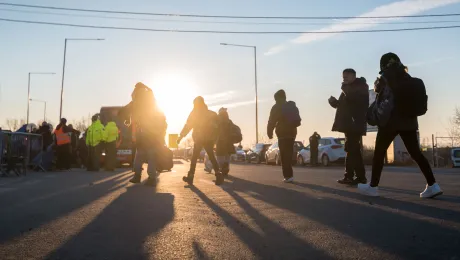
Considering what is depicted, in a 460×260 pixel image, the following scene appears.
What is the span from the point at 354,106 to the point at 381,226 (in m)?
4.47

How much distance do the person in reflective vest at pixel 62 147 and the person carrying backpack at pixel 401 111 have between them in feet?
43.0

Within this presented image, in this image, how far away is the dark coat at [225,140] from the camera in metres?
13.1

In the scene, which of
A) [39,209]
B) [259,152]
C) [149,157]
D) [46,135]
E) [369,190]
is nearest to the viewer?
[39,209]

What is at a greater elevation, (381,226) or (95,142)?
(95,142)

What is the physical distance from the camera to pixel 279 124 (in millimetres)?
10094

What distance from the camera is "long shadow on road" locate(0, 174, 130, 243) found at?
14.3ft

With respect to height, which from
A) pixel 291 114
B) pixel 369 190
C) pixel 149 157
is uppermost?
pixel 291 114

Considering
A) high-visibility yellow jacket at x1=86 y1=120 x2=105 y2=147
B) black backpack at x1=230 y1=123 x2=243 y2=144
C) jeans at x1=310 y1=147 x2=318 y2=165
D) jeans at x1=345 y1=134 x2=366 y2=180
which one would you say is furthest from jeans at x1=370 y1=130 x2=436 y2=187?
jeans at x1=310 y1=147 x2=318 y2=165

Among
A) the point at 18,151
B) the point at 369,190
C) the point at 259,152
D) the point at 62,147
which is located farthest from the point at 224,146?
the point at 259,152

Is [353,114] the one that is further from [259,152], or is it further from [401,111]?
[259,152]

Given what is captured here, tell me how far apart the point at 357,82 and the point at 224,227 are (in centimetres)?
492

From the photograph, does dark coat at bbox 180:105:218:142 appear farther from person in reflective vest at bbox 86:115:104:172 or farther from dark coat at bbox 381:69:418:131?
person in reflective vest at bbox 86:115:104:172

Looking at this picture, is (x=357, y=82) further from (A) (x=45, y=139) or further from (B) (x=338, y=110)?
(A) (x=45, y=139)

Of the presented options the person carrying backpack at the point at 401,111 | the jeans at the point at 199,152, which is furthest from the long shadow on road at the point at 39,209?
the person carrying backpack at the point at 401,111
